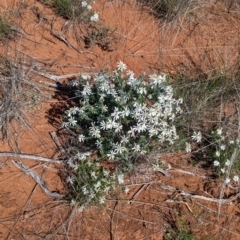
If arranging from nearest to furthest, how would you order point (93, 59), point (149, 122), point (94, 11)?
point (149, 122)
point (93, 59)
point (94, 11)

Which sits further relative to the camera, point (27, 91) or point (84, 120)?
point (27, 91)

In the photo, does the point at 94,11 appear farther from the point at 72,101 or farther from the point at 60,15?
the point at 72,101

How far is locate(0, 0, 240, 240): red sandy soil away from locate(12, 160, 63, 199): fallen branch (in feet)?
0.09

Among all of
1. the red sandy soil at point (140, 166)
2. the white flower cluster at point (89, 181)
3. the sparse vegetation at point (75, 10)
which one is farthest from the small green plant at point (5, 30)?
the white flower cluster at point (89, 181)

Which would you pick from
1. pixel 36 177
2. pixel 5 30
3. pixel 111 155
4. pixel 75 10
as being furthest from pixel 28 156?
pixel 75 10

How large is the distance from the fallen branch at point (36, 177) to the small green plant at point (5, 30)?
1151 millimetres

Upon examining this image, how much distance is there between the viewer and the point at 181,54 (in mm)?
4344

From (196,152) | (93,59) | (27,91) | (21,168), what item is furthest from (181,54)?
(21,168)

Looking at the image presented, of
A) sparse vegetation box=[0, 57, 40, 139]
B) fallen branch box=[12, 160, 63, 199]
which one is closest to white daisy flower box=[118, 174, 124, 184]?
fallen branch box=[12, 160, 63, 199]

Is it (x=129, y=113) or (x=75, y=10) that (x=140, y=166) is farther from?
(x=75, y=10)

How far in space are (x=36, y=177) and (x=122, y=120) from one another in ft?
2.26

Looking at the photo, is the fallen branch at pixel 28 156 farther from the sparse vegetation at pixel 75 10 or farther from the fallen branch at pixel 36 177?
the sparse vegetation at pixel 75 10

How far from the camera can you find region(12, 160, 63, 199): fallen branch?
131 inches

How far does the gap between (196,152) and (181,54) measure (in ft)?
3.44
